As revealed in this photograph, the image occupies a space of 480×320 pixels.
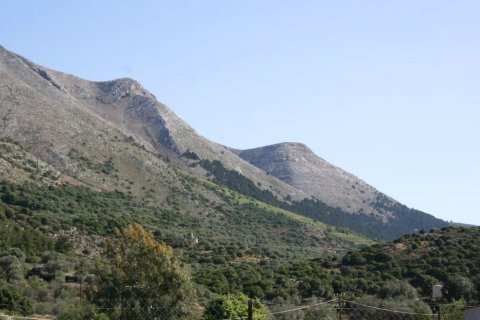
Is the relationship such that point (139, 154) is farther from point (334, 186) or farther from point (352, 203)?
point (334, 186)

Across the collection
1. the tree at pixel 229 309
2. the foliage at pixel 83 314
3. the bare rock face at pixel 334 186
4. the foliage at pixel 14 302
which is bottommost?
the foliage at pixel 14 302

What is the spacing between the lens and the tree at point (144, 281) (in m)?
29.0

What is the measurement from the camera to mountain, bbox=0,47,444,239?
96.4 meters

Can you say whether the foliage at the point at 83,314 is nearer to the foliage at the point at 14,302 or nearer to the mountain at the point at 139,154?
the foliage at the point at 14,302

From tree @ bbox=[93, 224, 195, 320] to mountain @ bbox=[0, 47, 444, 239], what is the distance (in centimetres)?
5273

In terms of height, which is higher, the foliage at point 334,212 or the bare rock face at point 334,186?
the bare rock face at point 334,186

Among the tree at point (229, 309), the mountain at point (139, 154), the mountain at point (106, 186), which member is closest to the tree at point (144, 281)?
the tree at point (229, 309)

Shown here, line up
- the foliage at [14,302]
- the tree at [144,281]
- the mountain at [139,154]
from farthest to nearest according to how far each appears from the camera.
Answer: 1. the mountain at [139,154]
2. the foliage at [14,302]
3. the tree at [144,281]

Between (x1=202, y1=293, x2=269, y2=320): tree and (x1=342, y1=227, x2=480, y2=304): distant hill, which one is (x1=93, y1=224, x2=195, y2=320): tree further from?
(x1=342, y1=227, x2=480, y2=304): distant hill

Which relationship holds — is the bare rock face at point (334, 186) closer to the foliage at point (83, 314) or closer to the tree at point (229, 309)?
the tree at point (229, 309)

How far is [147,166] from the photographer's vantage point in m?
107

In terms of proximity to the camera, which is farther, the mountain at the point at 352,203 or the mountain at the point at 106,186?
the mountain at the point at 352,203

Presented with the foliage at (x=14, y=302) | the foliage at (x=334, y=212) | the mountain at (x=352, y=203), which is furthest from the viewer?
the mountain at (x=352, y=203)

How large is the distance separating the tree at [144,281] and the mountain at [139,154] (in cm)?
5273
